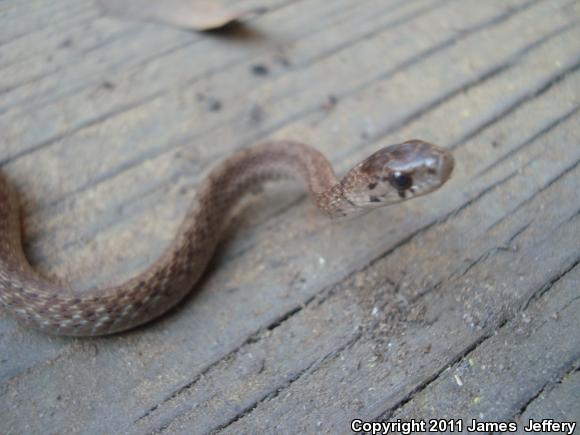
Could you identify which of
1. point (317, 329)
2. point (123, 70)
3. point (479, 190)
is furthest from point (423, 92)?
point (123, 70)

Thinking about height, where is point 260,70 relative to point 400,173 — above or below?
below

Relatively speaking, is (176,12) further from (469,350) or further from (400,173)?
(469,350)

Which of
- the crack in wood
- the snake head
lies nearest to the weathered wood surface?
the crack in wood

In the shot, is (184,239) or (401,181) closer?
(401,181)

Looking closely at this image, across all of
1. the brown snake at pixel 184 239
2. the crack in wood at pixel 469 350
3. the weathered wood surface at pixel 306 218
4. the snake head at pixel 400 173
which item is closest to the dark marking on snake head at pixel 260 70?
the weathered wood surface at pixel 306 218

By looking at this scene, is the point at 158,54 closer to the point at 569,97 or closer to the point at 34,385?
the point at 34,385

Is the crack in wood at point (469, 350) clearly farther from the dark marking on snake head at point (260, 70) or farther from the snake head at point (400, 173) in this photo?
the dark marking on snake head at point (260, 70)

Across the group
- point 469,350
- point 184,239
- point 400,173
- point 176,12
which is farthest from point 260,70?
point 469,350
